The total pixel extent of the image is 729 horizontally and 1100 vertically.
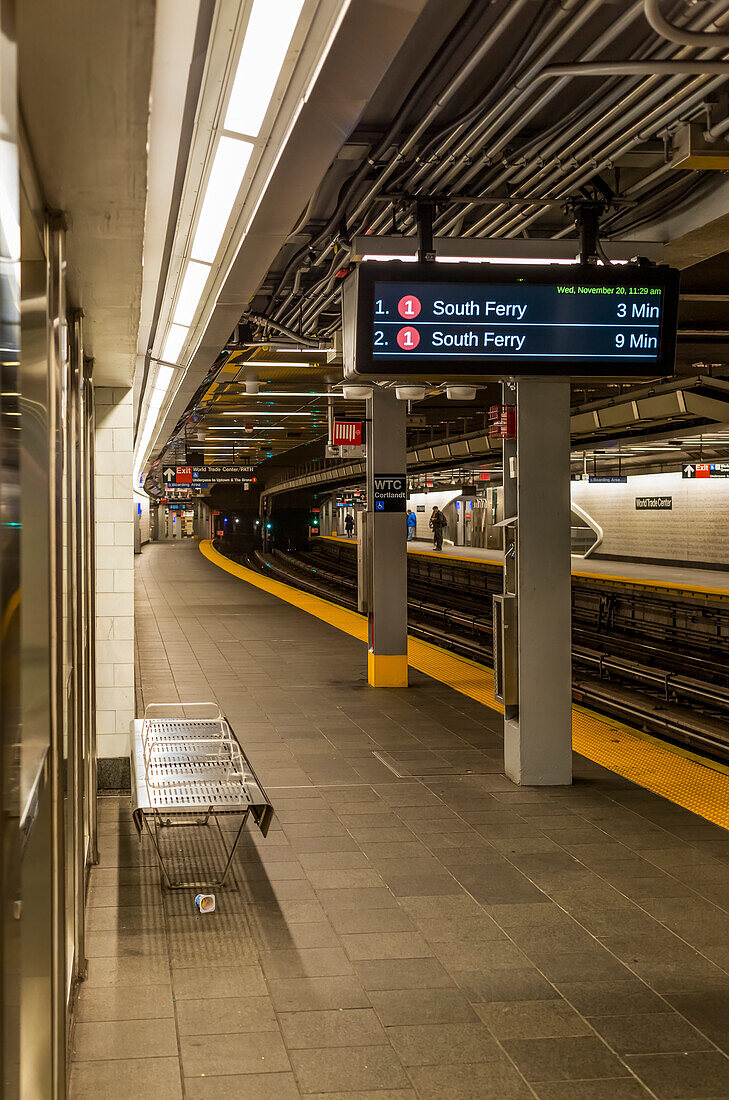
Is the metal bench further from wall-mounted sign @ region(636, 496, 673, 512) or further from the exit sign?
wall-mounted sign @ region(636, 496, 673, 512)

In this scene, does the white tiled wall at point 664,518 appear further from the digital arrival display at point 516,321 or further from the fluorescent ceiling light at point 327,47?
the fluorescent ceiling light at point 327,47

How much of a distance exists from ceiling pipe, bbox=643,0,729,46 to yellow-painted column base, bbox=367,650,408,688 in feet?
28.1

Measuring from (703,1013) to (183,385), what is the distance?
26.6 ft

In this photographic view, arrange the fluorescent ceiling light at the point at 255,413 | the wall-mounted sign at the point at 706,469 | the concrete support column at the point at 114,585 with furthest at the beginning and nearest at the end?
1. the wall-mounted sign at the point at 706,469
2. the fluorescent ceiling light at the point at 255,413
3. the concrete support column at the point at 114,585

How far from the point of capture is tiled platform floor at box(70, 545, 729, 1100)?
3.60 metres

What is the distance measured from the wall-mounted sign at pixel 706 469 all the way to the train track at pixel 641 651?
301 centimetres

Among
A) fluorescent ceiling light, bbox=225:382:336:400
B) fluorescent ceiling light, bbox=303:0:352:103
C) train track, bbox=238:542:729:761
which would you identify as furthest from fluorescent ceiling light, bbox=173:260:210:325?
fluorescent ceiling light, bbox=225:382:336:400

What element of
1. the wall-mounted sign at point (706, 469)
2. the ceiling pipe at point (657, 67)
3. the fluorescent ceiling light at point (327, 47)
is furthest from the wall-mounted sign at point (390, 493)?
the wall-mounted sign at point (706, 469)

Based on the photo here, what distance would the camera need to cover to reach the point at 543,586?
24.4 ft

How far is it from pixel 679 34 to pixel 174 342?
5411 mm

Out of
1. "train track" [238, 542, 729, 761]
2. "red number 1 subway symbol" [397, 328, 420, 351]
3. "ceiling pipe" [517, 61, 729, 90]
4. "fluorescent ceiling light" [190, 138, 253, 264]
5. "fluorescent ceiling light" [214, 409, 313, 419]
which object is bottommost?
"train track" [238, 542, 729, 761]

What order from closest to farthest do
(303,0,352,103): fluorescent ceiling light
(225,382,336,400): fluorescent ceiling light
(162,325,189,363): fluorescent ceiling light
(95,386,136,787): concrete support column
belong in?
(303,0,352,103): fluorescent ceiling light, (162,325,189,363): fluorescent ceiling light, (95,386,136,787): concrete support column, (225,382,336,400): fluorescent ceiling light

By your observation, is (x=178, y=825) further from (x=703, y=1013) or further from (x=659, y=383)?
(x=659, y=383)

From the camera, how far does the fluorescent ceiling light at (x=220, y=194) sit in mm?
3674
